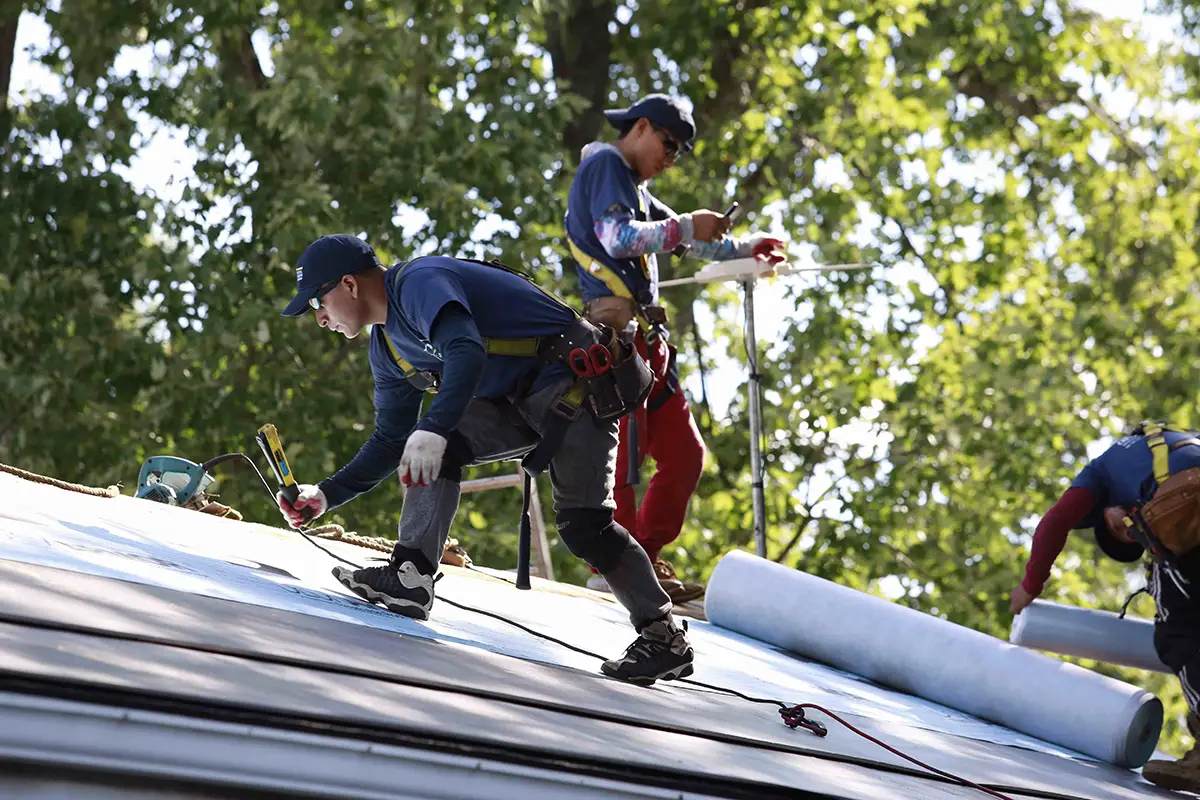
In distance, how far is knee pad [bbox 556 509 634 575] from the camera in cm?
470

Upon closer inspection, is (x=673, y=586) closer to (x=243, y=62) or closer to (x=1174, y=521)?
(x=1174, y=521)

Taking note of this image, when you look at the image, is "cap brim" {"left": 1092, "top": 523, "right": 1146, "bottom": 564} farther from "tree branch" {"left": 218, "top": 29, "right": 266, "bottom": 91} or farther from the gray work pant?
"tree branch" {"left": 218, "top": 29, "right": 266, "bottom": 91}

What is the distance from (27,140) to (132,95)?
0.95m

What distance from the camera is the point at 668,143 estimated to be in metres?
6.35

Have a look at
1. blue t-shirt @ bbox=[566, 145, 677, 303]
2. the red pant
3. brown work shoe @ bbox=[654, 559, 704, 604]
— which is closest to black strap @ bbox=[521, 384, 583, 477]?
blue t-shirt @ bbox=[566, 145, 677, 303]

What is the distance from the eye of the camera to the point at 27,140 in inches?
547

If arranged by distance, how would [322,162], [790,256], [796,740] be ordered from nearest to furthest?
[796,740] < [322,162] < [790,256]

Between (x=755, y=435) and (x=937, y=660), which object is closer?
(x=937, y=660)

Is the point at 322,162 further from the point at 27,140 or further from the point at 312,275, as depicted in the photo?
the point at 312,275

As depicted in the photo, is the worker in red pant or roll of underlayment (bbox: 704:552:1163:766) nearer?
roll of underlayment (bbox: 704:552:1163:766)

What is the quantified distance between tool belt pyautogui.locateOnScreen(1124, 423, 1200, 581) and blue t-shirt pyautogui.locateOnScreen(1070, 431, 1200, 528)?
88 millimetres

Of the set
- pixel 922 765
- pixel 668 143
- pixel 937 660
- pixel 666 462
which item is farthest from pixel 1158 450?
pixel 922 765

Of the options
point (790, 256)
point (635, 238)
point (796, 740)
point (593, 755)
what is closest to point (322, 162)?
point (790, 256)

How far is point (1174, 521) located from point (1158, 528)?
0.07 metres
